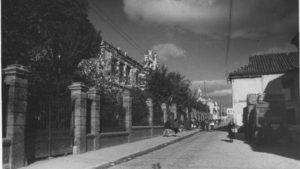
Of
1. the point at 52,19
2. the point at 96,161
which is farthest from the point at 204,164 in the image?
the point at 52,19

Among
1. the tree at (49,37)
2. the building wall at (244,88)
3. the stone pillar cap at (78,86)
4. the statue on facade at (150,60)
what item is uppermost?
the statue on facade at (150,60)

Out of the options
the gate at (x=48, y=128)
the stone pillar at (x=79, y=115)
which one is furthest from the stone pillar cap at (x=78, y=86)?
the gate at (x=48, y=128)

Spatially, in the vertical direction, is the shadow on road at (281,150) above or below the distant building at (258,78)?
below

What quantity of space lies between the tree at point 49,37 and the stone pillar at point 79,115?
7295 millimetres

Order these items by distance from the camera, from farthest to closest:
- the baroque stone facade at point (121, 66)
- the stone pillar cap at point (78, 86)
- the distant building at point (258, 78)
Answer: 1. the distant building at point (258, 78)
2. the baroque stone facade at point (121, 66)
3. the stone pillar cap at point (78, 86)

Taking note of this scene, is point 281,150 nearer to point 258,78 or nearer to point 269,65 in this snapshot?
point 258,78

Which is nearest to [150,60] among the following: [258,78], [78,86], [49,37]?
[258,78]

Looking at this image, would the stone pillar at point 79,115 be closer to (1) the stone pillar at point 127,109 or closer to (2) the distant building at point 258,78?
(1) the stone pillar at point 127,109

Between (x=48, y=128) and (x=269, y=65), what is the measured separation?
34.4m

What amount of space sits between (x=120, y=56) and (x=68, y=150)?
2820 centimetres

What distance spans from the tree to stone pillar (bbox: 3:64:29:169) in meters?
11.2

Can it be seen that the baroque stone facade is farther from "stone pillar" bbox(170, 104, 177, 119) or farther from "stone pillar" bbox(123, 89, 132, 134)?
"stone pillar" bbox(123, 89, 132, 134)

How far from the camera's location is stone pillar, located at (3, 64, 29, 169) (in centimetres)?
1023

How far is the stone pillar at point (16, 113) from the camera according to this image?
10.2 metres
